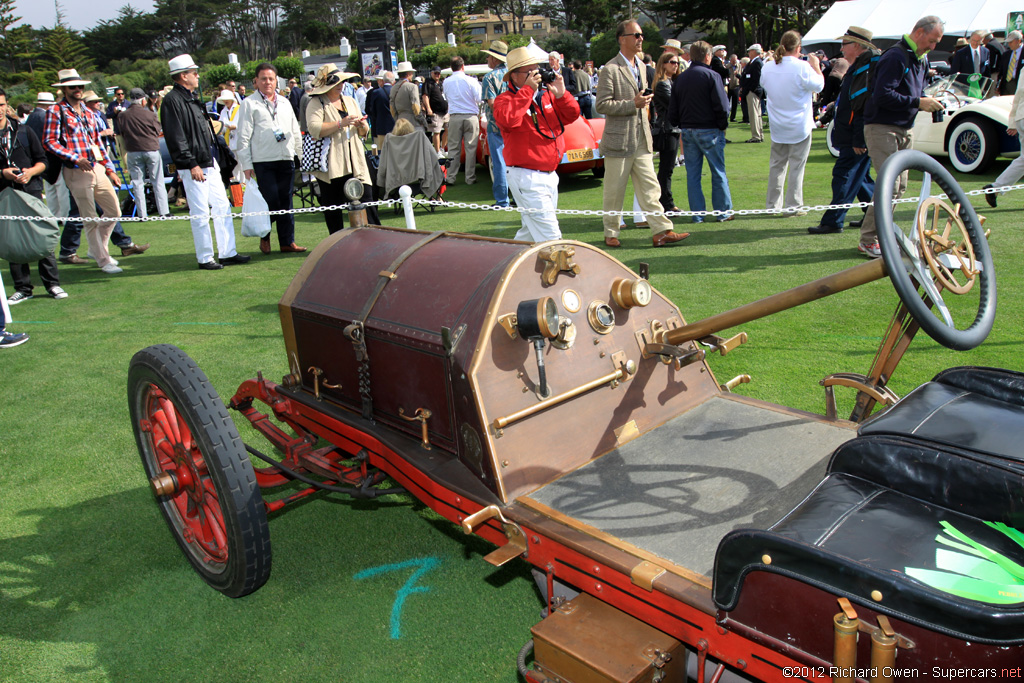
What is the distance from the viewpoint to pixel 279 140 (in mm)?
7930

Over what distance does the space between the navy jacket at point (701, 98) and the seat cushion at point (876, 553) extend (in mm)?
6577

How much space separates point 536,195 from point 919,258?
4.17 m

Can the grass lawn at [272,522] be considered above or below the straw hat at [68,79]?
below

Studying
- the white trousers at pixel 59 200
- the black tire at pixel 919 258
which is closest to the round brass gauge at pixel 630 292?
the black tire at pixel 919 258

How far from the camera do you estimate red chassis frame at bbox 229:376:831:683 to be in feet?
6.27

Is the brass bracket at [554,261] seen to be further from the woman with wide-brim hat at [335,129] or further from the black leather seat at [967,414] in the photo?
the woman with wide-brim hat at [335,129]

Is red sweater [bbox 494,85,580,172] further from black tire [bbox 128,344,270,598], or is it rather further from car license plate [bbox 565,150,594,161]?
car license plate [bbox 565,150,594,161]

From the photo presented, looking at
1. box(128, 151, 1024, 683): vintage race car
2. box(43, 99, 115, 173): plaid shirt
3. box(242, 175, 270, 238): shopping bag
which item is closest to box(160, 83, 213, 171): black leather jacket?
box(242, 175, 270, 238): shopping bag

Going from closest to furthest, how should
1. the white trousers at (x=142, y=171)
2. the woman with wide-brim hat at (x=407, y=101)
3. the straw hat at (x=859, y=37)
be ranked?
the straw hat at (x=859, y=37), the white trousers at (x=142, y=171), the woman with wide-brim hat at (x=407, y=101)

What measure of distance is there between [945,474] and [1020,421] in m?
0.46

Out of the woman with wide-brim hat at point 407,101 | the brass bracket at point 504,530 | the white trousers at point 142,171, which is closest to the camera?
the brass bracket at point 504,530

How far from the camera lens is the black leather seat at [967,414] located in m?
2.08

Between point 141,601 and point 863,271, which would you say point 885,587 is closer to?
point 863,271

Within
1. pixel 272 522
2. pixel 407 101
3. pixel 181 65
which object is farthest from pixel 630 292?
pixel 407 101
